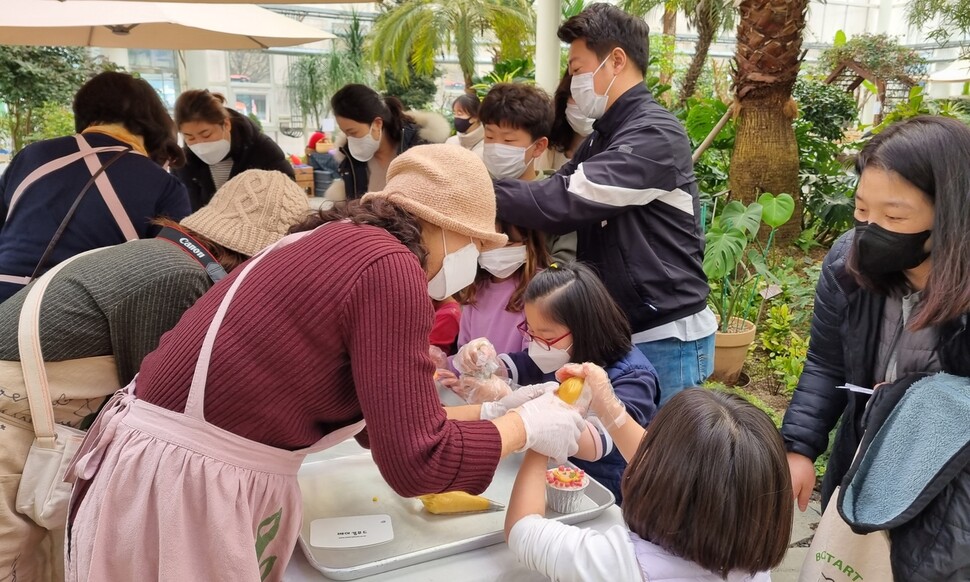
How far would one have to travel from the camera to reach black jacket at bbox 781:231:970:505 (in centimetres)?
141

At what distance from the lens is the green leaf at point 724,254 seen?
4230 millimetres

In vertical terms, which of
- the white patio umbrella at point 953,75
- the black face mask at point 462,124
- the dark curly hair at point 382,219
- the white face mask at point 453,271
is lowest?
the white face mask at point 453,271

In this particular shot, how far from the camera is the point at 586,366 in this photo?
5.26 feet

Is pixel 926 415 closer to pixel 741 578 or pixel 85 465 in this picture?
pixel 741 578

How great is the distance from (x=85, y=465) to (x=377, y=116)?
2.65 m

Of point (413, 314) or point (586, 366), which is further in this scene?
point (586, 366)

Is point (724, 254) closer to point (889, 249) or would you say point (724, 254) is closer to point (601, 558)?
point (889, 249)

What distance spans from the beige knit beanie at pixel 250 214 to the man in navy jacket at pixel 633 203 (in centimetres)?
65

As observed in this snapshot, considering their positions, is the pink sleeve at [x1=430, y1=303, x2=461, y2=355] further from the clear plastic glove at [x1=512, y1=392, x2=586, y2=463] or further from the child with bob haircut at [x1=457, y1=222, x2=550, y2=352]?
the clear plastic glove at [x1=512, y1=392, x2=586, y2=463]

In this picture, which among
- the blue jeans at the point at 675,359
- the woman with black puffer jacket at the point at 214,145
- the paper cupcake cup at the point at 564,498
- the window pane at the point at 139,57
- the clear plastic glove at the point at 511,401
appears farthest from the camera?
the window pane at the point at 139,57

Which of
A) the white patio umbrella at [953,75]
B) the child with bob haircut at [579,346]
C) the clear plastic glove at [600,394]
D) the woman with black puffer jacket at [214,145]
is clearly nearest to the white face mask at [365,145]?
the woman with black puffer jacket at [214,145]

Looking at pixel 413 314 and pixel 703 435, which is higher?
pixel 413 314

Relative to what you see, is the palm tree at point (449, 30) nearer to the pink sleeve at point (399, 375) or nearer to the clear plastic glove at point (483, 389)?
the clear plastic glove at point (483, 389)

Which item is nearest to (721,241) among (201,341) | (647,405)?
(647,405)
